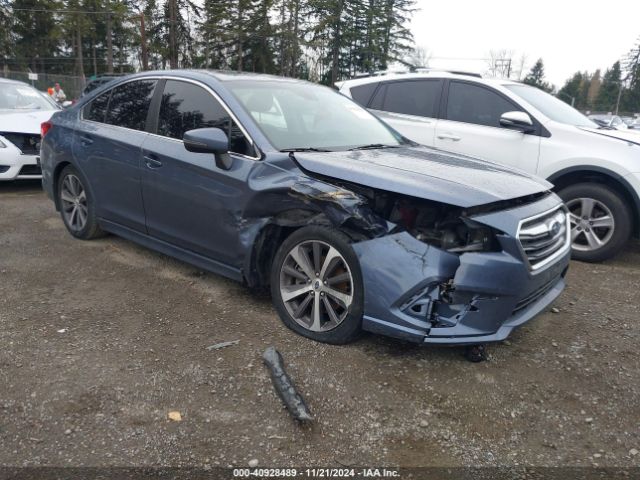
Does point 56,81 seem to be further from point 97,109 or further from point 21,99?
point 97,109

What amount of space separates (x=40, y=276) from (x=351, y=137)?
2814mm

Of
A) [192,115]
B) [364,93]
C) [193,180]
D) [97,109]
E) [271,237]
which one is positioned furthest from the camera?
[364,93]

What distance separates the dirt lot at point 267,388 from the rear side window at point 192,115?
1.20 m

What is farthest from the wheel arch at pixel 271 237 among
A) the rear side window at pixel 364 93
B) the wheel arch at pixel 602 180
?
the rear side window at pixel 364 93

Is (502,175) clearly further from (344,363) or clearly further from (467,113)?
(467,113)

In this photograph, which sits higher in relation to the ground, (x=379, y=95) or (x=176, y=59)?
(x=176, y=59)

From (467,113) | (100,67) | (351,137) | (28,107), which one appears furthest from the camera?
(100,67)

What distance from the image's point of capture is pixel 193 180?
3498mm

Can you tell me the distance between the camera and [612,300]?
13.0ft

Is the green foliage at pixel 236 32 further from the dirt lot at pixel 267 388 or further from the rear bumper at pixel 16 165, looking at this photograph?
the dirt lot at pixel 267 388

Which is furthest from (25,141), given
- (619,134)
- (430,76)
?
(619,134)

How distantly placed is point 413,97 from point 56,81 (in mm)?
31171

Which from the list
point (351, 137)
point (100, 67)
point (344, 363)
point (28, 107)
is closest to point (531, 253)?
point (344, 363)

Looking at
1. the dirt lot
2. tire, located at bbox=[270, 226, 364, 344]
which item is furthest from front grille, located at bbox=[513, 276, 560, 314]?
tire, located at bbox=[270, 226, 364, 344]
